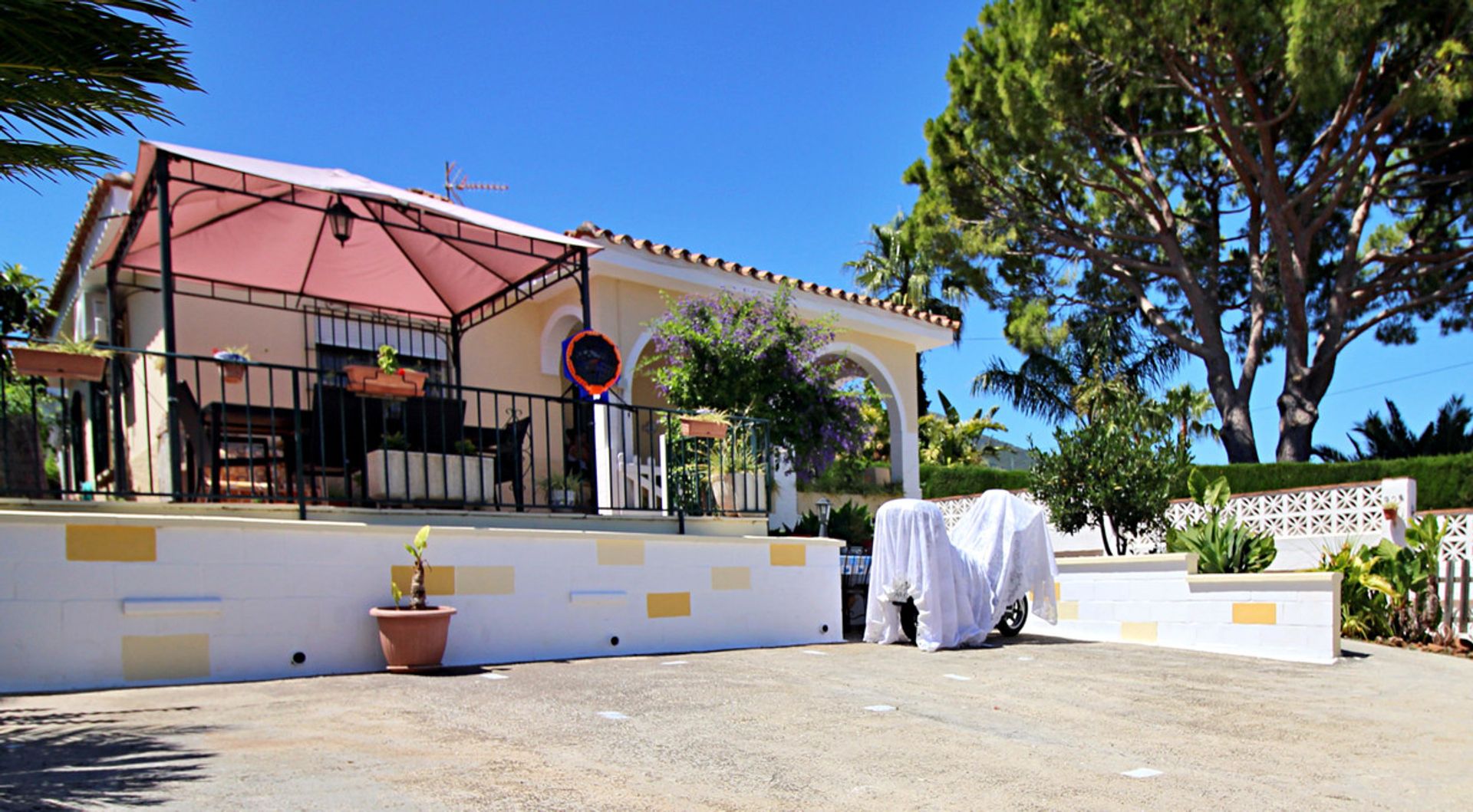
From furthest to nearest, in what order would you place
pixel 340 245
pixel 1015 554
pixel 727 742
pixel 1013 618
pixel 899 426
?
pixel 899 426 → pixel 1013 618 → pixel 340 245 → pixel 1015 554 → pixel 727 742

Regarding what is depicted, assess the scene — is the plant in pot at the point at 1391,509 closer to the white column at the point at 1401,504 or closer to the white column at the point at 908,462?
the white column at the point at 1401,504

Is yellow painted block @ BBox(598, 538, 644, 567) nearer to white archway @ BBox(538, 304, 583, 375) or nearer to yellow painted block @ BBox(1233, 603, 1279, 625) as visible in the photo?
white archway @ BBox(538, 304, 583, 375)

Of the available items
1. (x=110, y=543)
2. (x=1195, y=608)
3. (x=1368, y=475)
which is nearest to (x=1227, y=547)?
(x=1195, y=608)

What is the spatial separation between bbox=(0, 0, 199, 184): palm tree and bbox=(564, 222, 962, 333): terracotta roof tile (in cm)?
613

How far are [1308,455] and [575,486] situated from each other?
18.1 meters

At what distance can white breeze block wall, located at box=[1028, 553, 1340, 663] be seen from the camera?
9.30 meters

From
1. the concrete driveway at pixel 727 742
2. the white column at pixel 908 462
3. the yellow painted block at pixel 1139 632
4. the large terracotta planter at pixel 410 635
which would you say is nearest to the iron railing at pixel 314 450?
the large terracotta planter at pixel 410 635

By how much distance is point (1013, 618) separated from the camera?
10180mm

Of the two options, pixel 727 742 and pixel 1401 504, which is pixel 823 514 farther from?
pixel 1401 504

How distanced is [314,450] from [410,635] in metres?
1.88

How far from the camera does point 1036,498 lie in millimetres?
13812

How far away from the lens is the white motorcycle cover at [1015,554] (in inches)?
376

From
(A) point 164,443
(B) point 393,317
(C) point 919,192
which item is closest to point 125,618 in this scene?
(A) point 164,443

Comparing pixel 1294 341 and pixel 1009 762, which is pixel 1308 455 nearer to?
pixel 1294 341
